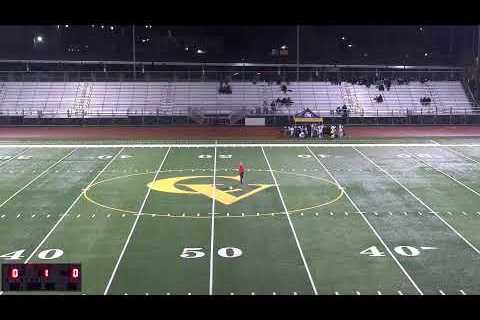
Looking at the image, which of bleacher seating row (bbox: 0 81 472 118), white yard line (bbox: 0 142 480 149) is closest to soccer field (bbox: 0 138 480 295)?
white yard line (bbox: 0 142 480 149)

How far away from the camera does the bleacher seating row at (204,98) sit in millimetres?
50469

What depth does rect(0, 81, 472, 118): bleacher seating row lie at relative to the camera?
50469mm

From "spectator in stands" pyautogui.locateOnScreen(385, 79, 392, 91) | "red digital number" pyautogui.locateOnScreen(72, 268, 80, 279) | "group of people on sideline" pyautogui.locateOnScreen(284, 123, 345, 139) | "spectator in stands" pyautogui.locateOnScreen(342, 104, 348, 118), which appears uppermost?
"spectator in stands" pyautogui.locateOnScreen(385, 79, 392, 91)

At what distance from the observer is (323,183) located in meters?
25.3

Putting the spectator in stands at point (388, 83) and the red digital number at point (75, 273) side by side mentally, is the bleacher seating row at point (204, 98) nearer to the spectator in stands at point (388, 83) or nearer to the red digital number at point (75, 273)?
the spectator in stands at point (388, 83)

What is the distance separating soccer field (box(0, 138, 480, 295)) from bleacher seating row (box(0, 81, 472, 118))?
17370mm

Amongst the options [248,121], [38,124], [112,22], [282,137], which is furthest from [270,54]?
[112,22]

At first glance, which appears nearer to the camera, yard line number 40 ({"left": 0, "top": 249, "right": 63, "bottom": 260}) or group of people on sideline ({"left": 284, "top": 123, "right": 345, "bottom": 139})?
yard line number 40 ({"left": 0, "top": 249, "right": 63, "bottom": 260})

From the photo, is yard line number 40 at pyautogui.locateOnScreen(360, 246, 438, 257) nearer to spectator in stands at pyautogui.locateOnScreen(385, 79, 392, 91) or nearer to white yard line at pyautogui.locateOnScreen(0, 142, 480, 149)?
white yard line at pyautogui.locateOnScreen(0, 142, 480, 149)

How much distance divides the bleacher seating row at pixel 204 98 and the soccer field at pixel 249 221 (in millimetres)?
17370

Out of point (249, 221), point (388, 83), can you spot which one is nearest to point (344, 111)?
point (388, 83)

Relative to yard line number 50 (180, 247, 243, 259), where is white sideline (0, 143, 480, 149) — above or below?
above

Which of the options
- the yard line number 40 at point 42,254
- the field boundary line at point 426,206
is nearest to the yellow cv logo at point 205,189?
the field boundary line at point 426,206
